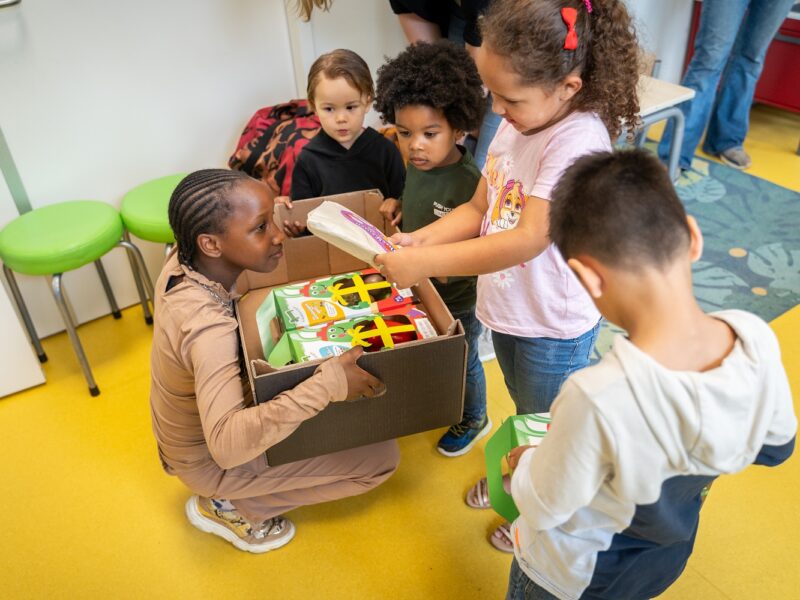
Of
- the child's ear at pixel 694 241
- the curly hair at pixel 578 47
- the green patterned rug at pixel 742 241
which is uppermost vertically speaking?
the curly hair at pixel 578 47

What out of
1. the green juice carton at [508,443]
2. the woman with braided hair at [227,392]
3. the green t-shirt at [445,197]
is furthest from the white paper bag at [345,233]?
the green juice carton at [508,443]

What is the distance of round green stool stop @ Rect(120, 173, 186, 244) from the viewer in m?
2.19

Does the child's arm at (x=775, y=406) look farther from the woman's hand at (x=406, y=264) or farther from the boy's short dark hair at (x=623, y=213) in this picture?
the woman's hand at (x=406, y=264)

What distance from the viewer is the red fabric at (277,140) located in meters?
2.47

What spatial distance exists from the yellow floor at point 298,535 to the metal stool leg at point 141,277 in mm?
554

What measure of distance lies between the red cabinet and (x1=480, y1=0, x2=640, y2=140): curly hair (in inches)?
114

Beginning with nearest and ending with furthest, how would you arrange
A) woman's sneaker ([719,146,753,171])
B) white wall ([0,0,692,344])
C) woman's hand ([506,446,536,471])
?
woman's hand ([506,446,536,471]) → white wall ([0,0,692,344]) → woman's sneaker ([719,146,753,171])

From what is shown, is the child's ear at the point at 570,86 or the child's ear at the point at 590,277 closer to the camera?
the child's ear at the point at 590,277

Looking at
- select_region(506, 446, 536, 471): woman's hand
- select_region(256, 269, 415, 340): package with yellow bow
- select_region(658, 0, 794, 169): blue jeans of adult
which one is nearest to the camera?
select_region(506, 446, 536, 471): woman's hand

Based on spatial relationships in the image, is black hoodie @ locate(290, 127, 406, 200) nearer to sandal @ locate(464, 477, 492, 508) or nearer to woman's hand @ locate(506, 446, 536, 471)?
sandal @ locate(464, 477, 492, 508)

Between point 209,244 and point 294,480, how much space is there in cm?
65

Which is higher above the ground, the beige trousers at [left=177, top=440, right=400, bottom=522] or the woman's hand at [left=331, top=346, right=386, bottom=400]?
the woman's hand at [left=331, top=346, right=386, bottom=400]

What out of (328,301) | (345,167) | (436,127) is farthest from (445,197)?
(345,167)

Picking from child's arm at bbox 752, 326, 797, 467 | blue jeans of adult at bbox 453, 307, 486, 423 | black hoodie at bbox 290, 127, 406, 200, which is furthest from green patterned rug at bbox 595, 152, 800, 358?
child's arm at bbox 752, 326, 797, 467
